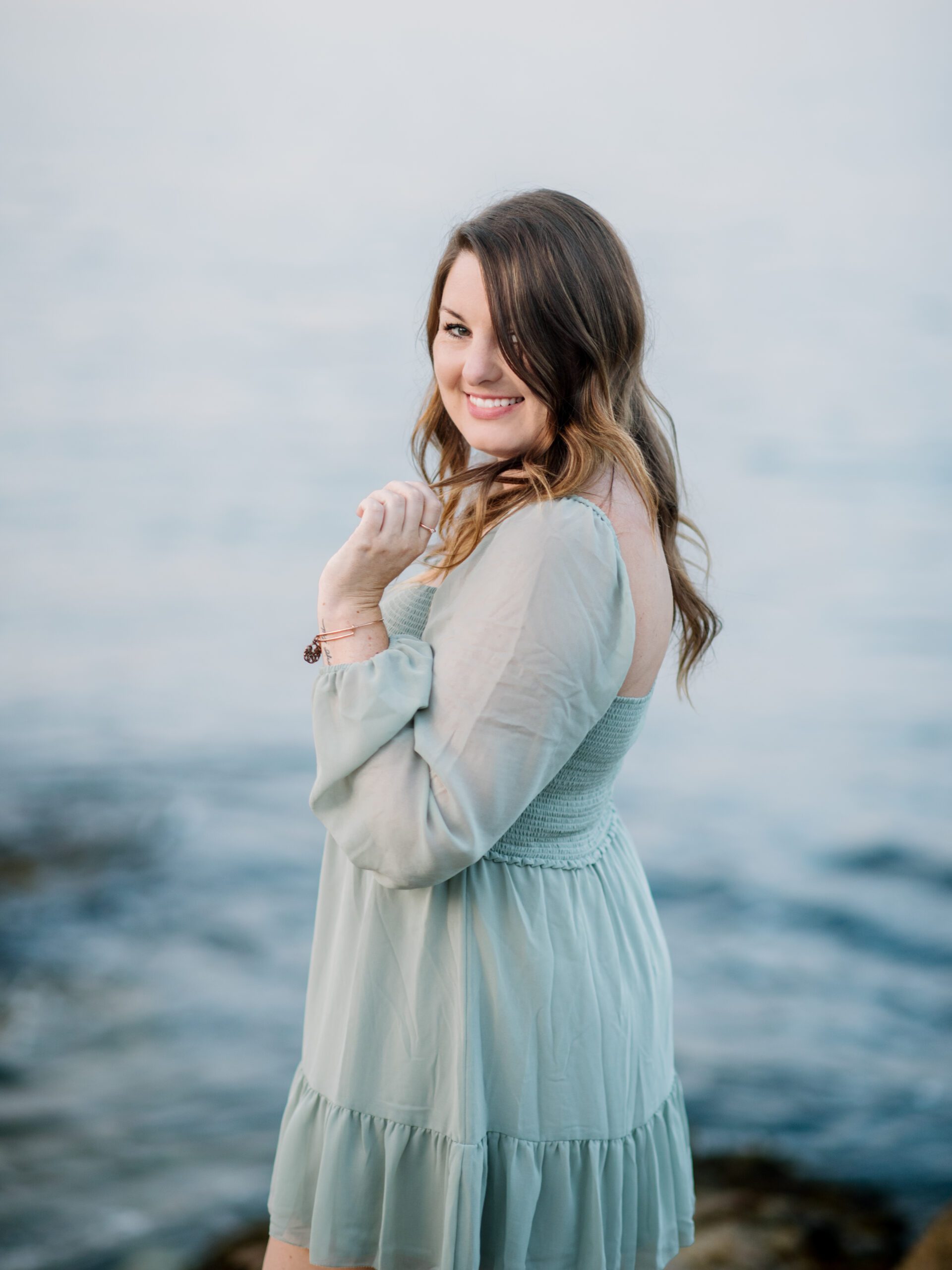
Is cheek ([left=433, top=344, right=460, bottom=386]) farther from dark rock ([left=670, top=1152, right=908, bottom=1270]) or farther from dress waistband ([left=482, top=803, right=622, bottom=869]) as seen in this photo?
dark rock ([left=670, top=1152, right=908, bottom=1270])

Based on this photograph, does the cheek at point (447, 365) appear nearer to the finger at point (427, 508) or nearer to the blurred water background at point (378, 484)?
the finger at point (427, 508)

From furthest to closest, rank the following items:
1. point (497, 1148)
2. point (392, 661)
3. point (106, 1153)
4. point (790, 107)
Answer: point (790, 107) → point (106, 1153) → point (497, 1148) → point (392, 661)

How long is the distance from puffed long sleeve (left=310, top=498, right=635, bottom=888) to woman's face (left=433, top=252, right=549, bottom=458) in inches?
5.8

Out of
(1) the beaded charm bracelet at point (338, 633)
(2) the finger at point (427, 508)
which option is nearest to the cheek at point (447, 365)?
(2) the finger at point (427, 508)

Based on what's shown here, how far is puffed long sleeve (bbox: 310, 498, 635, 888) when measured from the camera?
0.96 meters

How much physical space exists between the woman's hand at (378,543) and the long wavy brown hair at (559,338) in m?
0.07

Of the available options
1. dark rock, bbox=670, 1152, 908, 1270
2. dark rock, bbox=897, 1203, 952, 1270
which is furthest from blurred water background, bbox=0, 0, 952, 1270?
dark rock, bbox=897, 1203, 952, 1270

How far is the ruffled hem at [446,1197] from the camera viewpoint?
1092 millimetres

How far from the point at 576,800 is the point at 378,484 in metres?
2.17

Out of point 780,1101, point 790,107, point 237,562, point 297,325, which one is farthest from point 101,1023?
point 790,107

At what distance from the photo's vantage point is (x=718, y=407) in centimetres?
298

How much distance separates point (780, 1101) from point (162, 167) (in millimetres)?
2914

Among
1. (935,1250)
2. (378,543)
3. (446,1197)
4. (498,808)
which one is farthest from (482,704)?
(935,1250)

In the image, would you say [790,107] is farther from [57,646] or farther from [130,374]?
[57,646]
